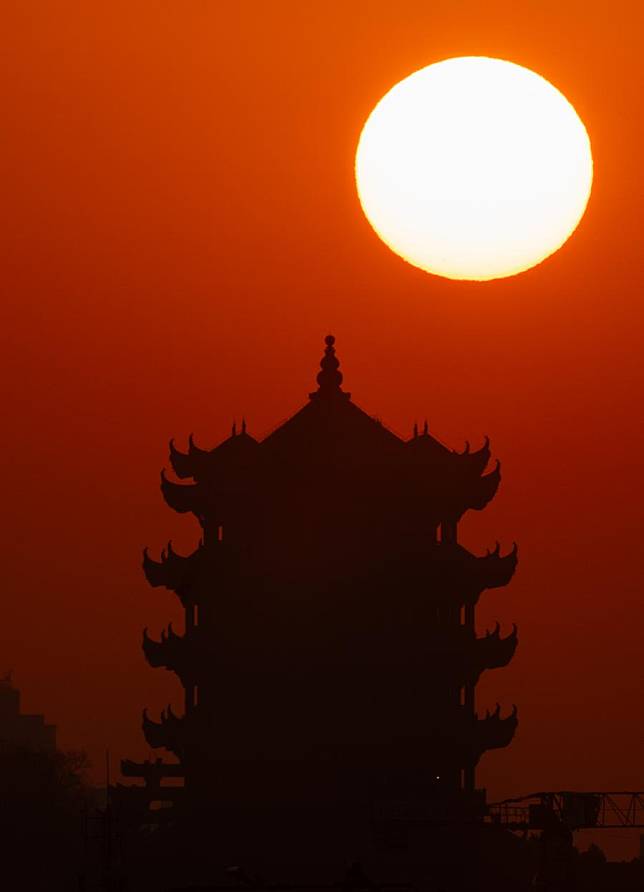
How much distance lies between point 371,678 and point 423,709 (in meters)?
1.84

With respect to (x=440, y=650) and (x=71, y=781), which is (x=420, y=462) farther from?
(x=71, y=781)

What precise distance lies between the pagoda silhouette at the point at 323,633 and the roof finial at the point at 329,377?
12.7 inches

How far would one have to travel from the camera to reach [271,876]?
273 feet

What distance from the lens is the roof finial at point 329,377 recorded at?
291 ft

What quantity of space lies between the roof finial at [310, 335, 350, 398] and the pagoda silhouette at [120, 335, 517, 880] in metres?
0.32

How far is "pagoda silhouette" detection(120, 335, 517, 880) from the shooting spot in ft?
284

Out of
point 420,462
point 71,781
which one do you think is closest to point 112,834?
point 420,462

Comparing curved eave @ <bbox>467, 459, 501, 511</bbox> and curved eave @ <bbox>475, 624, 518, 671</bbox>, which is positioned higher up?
curved eave @ <bbox>467, 459, 501, 511</bbox>

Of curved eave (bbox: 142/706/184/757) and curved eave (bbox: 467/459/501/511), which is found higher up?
curved eave (bbox: 467/459/501/511)

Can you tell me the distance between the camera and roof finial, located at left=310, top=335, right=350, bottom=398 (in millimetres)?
88750

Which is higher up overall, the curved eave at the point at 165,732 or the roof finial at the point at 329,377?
the roof finial at the point at 329,377

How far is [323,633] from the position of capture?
86938mm

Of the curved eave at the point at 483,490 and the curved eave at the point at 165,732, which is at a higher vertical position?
the curved eave at the point at 483,490

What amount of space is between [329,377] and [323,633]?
7960 millimetres
